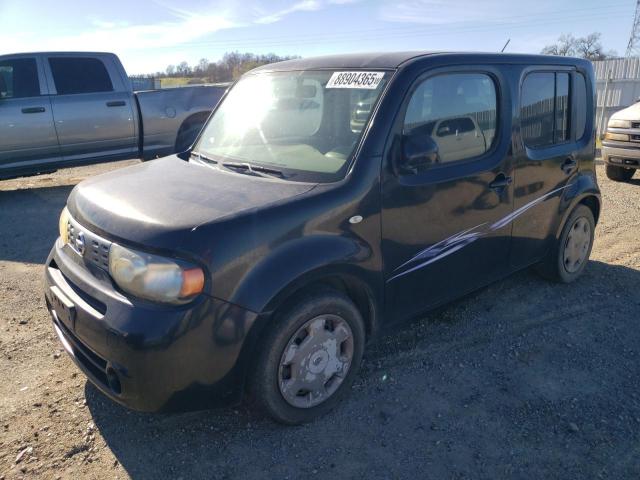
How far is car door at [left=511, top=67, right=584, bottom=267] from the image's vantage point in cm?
375

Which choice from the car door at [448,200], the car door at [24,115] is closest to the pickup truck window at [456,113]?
the car door at [448,200]

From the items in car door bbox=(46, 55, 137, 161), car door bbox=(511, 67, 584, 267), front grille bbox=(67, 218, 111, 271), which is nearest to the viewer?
front grille bbox=(67, 218, 111, 271)

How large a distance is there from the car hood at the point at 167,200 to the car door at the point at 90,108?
Answer: 5.45 meters

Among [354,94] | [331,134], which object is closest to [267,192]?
[331,134]

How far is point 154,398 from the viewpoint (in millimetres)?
2338

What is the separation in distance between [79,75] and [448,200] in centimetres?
717

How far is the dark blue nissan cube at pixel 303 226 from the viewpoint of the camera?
7.63 ft

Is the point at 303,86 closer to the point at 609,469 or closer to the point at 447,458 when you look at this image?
the point at 447,458

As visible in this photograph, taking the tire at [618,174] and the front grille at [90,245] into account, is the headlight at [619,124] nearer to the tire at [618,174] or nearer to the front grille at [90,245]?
the tire at [618,174]

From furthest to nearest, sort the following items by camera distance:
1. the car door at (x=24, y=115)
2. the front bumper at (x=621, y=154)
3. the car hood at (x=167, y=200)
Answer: the front bumper at (x=621, y=154)
the car door at (x=24, y=115)
the car hood at (x=167, y=200)

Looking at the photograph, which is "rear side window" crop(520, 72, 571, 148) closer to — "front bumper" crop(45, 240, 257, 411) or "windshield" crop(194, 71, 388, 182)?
"windshield" crop(194, 71, 388, 182)

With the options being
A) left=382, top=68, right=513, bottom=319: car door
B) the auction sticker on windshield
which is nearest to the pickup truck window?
left=382, top=68, right=513, bottom=319: car door

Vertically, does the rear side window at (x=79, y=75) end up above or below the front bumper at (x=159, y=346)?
above

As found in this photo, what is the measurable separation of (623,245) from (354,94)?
4193mm
